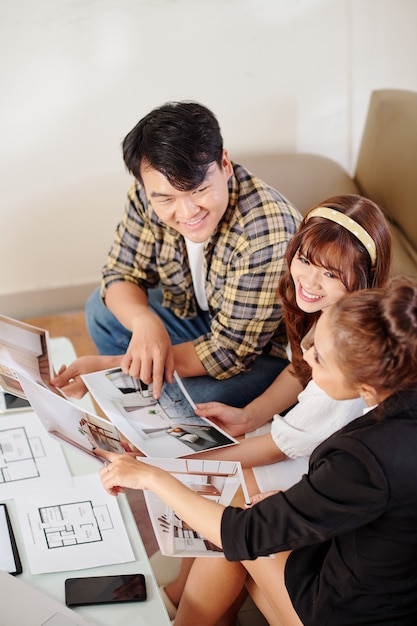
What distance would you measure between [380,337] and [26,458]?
79cm

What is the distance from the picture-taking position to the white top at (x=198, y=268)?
6.20 ft

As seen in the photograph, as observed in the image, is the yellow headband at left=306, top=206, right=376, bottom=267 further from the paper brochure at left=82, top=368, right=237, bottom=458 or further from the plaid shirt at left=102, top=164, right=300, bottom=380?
the paper brochure at left=82, top=368, right=237, bottom=458

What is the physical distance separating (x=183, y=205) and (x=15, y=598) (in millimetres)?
864

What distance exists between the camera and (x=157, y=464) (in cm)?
134

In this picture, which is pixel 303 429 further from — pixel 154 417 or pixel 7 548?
pixel 7 548

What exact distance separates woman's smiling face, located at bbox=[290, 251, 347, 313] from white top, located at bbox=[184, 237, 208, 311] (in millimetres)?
421

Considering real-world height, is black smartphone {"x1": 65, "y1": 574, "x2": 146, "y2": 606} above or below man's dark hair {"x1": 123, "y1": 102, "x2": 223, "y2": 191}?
below

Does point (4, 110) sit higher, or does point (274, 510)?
point (4, 110)

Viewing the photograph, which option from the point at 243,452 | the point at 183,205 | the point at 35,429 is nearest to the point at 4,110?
the point at 183,205

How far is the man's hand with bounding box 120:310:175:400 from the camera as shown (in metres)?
1.64

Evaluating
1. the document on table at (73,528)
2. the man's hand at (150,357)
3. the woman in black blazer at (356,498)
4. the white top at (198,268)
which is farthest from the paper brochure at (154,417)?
the white top at (198,268)

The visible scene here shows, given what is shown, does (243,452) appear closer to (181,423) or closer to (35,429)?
(181,423)

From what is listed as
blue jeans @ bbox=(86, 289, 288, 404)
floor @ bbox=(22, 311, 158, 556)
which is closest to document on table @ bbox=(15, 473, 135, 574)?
blue jeans @ bbox=(86, 289, 288, 404)

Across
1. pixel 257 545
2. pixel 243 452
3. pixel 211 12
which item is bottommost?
pixel 243 452
